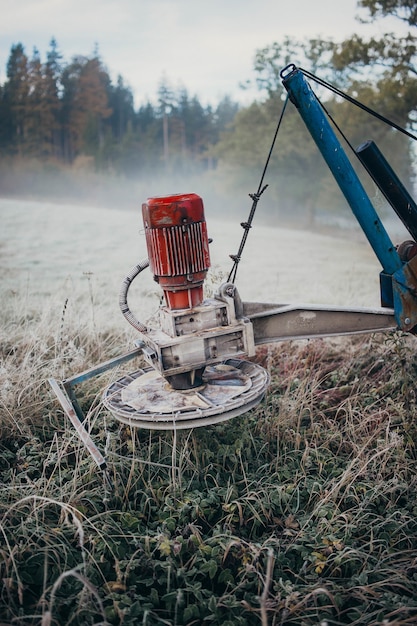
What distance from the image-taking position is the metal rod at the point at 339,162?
2.82 m

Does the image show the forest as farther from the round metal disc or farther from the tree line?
the round metal disc

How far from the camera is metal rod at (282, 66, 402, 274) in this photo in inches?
111

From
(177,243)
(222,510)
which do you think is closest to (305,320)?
(177,243)

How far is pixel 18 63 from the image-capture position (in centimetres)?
1168

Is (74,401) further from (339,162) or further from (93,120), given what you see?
(93,120)

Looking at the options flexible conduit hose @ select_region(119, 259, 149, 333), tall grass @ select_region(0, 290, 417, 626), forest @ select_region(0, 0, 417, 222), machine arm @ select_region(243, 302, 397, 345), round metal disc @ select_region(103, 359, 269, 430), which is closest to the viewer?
tall grass @ select_region(0, 290, 417, 626)

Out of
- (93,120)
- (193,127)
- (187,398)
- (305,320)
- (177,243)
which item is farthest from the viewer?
(193,127)

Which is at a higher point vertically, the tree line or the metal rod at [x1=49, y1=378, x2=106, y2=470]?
the tree line

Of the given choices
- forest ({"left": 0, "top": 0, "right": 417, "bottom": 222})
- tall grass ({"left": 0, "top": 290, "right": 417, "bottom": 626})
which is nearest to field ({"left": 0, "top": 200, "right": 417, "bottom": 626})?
tall grass ({"left": 0, "top": 290, "right": 417, "bottom": 626})

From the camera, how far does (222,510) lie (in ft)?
8.95

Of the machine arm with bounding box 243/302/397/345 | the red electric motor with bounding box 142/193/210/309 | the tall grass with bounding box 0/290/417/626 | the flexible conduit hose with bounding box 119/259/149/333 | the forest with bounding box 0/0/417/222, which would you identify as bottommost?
the tall grass with bounding box 0/290/417/626

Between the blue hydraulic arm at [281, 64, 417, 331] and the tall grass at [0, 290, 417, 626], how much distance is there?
2.13 ft

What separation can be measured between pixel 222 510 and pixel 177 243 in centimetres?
146

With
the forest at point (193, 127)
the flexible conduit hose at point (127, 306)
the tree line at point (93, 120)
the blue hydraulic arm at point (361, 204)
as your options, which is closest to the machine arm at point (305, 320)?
the blue hydraulic arm at point (361, 204)
